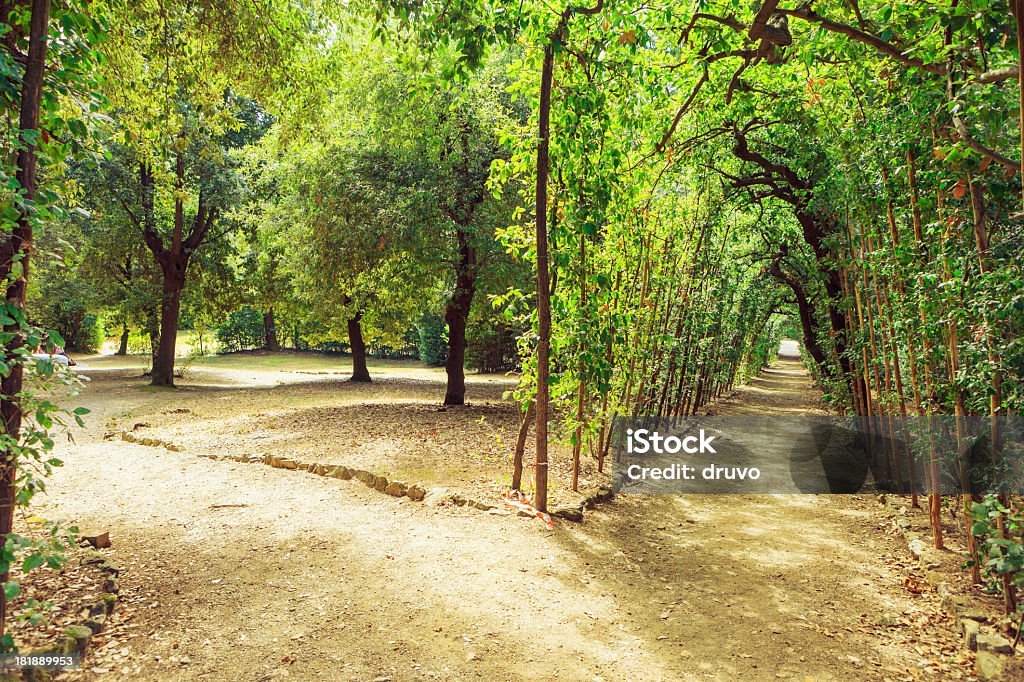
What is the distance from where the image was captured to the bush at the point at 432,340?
21.3m

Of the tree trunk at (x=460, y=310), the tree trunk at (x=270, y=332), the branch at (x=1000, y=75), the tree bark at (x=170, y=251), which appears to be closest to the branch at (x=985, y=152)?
the branch at (x=1000, y=75)

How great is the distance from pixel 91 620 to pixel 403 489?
7.83ft

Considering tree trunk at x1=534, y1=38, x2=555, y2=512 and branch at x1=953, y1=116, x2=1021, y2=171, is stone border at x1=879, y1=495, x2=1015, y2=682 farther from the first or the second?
tree trunk at x1=534, y1=38, x2=555, y2=512

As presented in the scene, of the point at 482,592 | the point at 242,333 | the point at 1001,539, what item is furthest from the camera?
the point at 242,333

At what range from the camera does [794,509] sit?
16.8ft

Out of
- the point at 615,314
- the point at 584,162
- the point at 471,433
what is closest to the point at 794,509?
the point at 615,314

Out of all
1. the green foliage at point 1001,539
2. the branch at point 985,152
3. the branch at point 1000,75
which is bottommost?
the green foliage at point 1001,539

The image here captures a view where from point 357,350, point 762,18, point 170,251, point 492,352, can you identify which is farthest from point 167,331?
point 762,18

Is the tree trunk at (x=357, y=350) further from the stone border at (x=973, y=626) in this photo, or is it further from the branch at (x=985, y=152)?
the branch at (x=985, y=152)

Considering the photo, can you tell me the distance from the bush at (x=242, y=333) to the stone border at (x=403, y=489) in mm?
21963

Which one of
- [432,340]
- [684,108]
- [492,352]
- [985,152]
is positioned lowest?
[492,352]

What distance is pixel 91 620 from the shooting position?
2.65 meters

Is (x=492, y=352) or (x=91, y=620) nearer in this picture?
(x=91, y=620)

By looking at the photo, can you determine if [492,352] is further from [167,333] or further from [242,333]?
[242,333]
